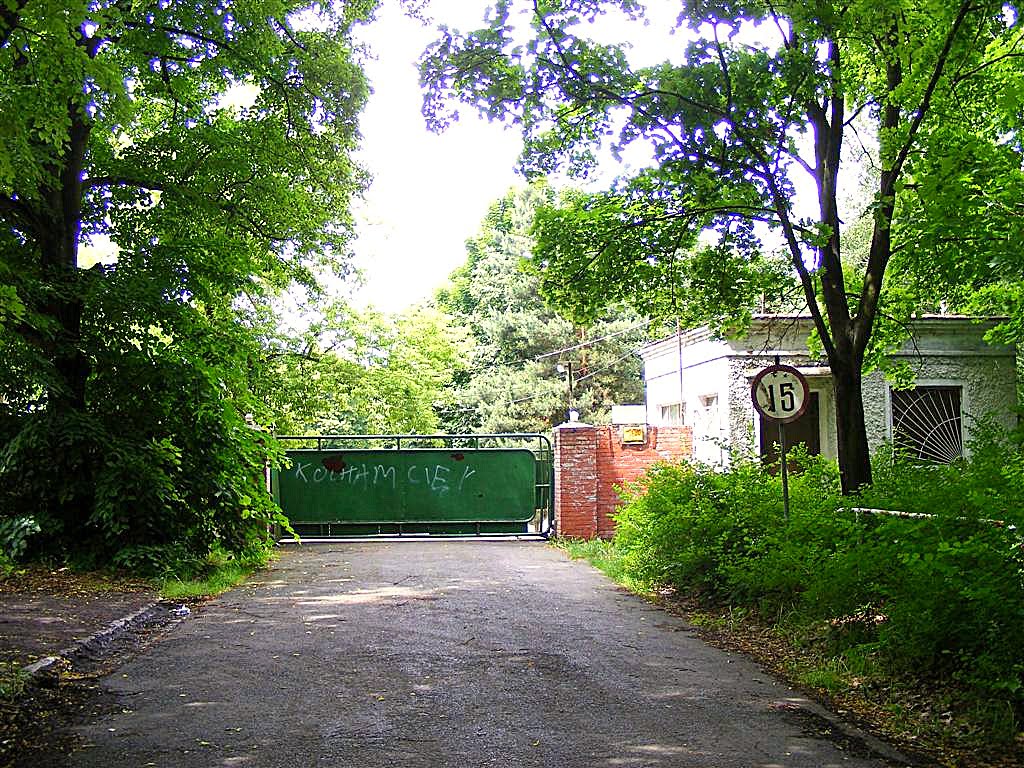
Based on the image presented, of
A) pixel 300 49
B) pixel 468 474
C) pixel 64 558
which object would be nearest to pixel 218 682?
pixel 64 558

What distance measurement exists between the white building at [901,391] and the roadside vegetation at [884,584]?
693 centimetres

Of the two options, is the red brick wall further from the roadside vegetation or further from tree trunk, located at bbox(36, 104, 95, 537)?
tree trunk, located at bbox(36, 104, 95, 537)

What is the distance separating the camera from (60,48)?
7.80m

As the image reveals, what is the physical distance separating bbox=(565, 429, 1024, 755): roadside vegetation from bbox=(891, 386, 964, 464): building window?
28.0 ft

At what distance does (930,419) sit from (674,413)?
17.9 ft

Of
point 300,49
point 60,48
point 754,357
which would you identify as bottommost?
point 754,357

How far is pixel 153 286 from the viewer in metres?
13.3

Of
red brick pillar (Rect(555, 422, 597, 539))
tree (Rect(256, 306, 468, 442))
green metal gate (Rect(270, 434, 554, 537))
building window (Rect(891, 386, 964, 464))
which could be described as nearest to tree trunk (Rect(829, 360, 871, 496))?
red brick pillar (Rect(555, 422, 597, 539))

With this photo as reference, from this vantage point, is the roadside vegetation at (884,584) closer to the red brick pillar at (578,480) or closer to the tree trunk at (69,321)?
the red brick pillar at (578,480)

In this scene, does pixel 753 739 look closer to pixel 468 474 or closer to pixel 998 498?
pixel 998 498

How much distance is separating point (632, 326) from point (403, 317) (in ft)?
64.6

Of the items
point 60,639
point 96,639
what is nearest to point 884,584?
point 96,639

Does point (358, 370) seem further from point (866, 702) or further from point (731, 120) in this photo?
point (866, 702)

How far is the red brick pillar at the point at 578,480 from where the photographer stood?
66.0ft
